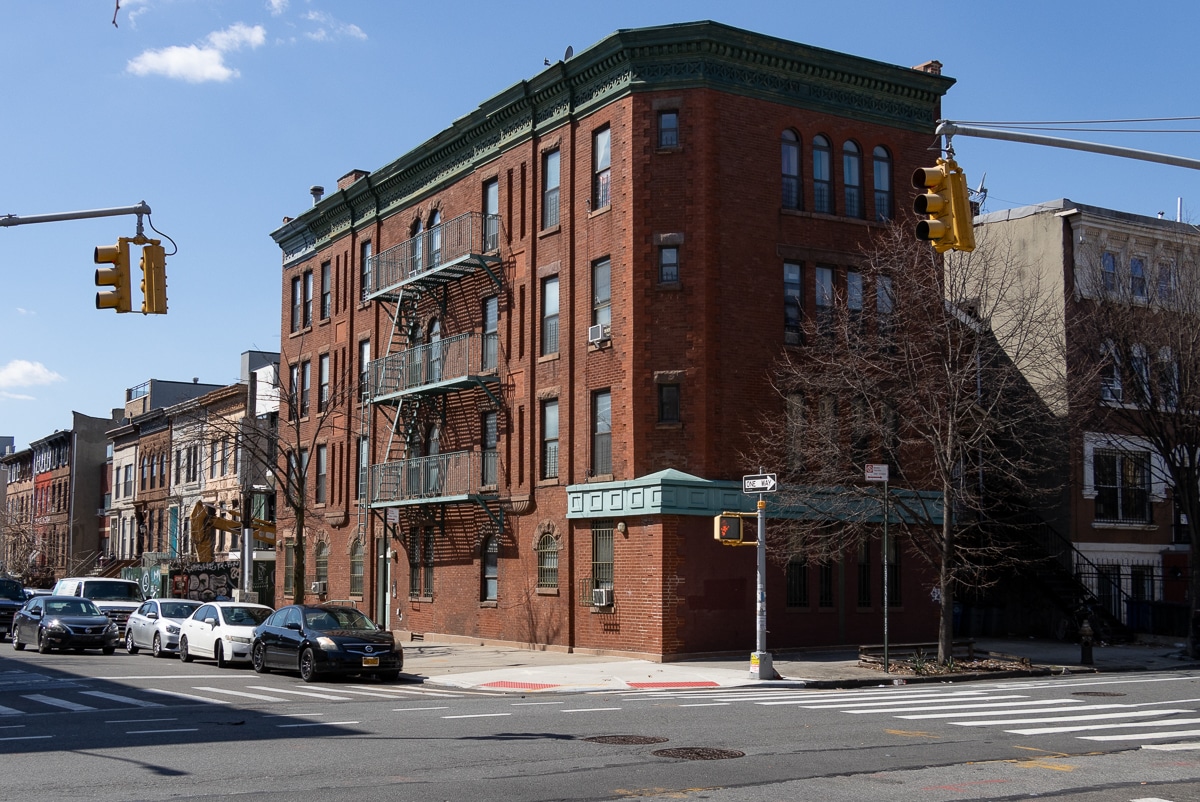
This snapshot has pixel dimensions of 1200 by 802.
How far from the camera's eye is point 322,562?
4431cm

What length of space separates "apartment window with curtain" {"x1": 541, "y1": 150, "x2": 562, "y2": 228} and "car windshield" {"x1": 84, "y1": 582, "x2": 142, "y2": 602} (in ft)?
58.3

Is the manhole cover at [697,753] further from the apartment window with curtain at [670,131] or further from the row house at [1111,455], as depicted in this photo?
the row house at [1111,455]

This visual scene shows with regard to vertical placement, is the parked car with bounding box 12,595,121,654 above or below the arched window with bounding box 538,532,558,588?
below

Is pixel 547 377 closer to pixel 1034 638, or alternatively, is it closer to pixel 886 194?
pixel 886 194

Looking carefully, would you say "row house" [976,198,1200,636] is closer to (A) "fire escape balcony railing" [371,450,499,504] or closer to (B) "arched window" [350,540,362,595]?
(A) "fire escape balcony railing" [371,450,499,504]

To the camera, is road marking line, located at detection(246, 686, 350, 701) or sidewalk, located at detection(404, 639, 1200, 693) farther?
sidewalk, located at detection(404, 639, 1200, 693)

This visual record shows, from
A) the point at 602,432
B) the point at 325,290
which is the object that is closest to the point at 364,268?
the point at 325,290

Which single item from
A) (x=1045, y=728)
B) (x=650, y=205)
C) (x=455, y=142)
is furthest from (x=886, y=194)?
(x=1045, y=728)

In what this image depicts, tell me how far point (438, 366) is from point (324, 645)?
14.0 meters

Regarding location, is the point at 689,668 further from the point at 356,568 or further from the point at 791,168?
the point at 356,568

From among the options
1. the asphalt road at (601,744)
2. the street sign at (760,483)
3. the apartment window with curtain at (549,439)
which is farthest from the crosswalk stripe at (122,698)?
the apartment window with curtain at (549,439)

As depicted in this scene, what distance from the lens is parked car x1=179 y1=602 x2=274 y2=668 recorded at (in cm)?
2709

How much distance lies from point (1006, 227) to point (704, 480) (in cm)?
1568

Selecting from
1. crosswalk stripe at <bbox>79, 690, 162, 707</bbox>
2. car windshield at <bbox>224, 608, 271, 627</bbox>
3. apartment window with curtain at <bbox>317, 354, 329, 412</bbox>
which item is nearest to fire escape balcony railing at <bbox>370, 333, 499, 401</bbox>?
apartment window with curtain at <bbox>317, 354, 329, 412</bbox>
